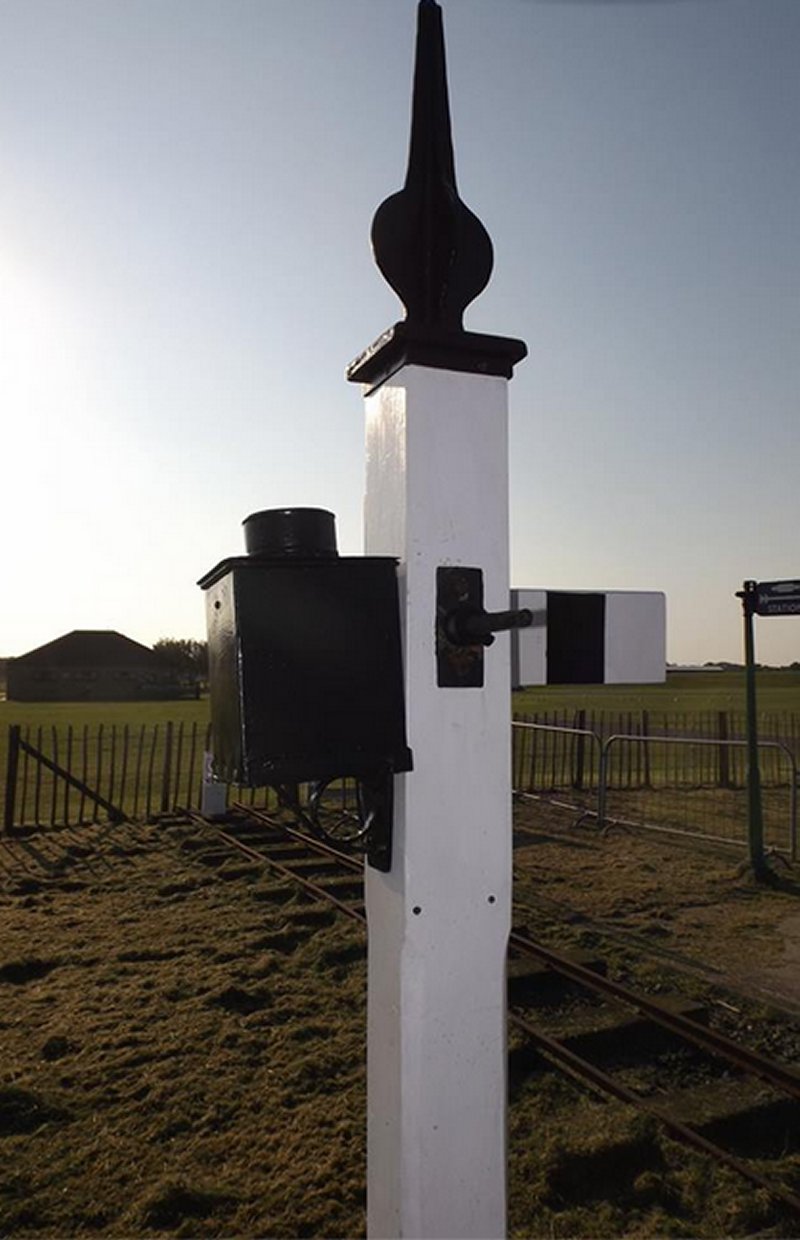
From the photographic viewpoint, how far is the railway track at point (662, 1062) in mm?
3883

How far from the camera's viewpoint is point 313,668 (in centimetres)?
186

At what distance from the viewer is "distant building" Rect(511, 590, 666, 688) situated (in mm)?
2037

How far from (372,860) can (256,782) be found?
345 mm

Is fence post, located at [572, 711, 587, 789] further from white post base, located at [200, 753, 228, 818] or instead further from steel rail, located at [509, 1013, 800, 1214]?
steel rail, located at [509, 1013, 800, 1214]

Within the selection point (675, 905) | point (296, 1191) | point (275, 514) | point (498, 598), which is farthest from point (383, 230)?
point (675, 905)

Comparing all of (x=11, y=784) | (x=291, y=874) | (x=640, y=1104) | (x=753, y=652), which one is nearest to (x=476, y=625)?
(x=640, y=1104)

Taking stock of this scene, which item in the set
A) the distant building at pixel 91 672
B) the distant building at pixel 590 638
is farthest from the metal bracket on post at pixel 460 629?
the distant building at pixel 91 672

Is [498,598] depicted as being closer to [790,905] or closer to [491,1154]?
[491,1154]

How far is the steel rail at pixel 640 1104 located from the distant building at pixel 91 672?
64.1 m

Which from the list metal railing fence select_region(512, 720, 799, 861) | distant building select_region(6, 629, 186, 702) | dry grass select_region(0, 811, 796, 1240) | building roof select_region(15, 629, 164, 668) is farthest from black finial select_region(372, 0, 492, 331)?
building roof select_region(15, 629, 164, 668)

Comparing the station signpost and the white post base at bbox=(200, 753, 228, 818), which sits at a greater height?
the station signpost

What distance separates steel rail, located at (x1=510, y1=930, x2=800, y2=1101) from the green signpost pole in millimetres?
3570

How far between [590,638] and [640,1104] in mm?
2952

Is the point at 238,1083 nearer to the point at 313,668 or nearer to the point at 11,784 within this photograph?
the point at 313,668
